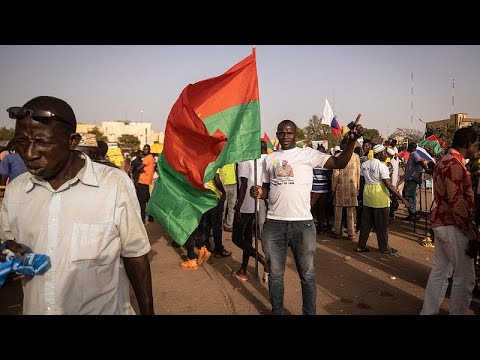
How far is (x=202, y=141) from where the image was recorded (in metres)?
4.13

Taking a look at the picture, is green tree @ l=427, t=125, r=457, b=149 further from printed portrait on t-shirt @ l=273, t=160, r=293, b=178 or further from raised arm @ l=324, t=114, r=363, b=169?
printed portrait on t-shirt @ l=273, t=160, r=293, b=178

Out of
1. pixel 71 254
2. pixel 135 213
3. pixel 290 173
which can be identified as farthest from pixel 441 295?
pixel 71 254

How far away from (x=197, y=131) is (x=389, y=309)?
3318mm

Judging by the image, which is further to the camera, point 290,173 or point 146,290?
point 290,173

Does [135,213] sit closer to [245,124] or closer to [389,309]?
[245,124]

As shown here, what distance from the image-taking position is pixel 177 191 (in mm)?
4137

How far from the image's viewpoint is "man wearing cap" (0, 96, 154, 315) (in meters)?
1.79

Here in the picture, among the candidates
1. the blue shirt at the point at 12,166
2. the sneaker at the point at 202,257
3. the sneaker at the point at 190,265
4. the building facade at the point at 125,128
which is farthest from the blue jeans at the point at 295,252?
the building facade at the point at 125,128

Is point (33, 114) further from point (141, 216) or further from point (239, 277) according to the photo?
point (239, 277)

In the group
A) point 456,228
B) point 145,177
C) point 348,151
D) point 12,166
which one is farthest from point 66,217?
point 145,177

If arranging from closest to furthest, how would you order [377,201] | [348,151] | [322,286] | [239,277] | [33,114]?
1. [33,114]
2. [348,151]
3. [322,286]
4. [239,277]
5. [377,201]

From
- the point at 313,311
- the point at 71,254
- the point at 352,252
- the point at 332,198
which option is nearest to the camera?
the point at 71,254

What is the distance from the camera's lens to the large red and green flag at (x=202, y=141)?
406cm

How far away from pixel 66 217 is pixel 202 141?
2.45 meters
